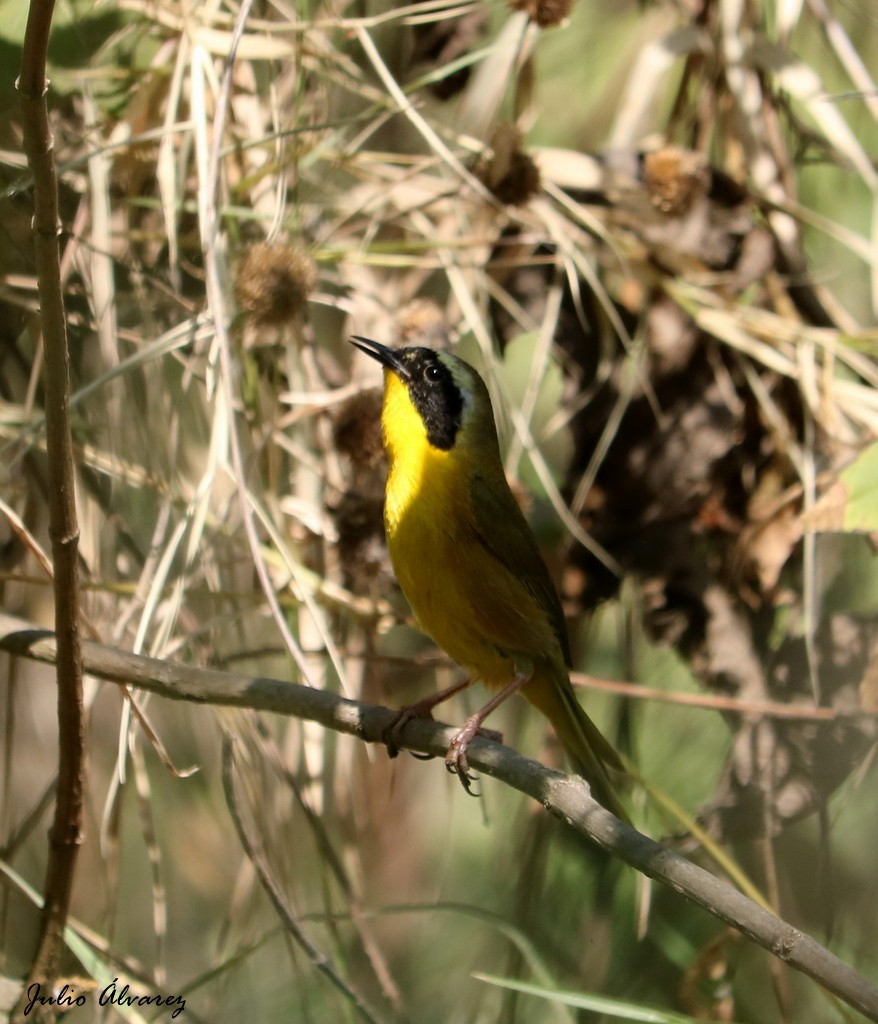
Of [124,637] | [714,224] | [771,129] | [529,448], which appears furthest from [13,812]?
[771,129]

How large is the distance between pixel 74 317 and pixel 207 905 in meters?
2.28

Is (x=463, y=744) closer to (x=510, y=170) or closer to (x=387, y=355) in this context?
(x=387, y=355)

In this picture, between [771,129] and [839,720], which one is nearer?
[839,720]

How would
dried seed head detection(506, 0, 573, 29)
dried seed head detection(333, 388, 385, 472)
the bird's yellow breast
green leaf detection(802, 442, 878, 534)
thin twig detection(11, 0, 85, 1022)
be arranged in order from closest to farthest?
thin twig detection(11, 0, 85, 1022) → green leaf detection(802, 442, 878, 534) → the bird's yellow breast → dried seed head detection(506, 0, 573, 29) → dried seed head detection(333, 388, 385, 472)

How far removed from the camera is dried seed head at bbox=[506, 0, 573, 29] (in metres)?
3.33

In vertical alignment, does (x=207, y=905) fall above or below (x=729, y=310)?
below

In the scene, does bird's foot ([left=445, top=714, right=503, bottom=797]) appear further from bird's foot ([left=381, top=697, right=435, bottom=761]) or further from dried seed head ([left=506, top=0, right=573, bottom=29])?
dried seed head ([left=506, top=0, right=573, bottom=29])

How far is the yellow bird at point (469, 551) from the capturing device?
3.04 metres

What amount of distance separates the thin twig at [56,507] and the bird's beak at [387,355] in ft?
4.19

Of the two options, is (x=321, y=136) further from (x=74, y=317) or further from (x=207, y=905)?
(x=207, y=905)

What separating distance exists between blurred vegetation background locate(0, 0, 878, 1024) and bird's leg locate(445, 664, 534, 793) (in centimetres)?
33

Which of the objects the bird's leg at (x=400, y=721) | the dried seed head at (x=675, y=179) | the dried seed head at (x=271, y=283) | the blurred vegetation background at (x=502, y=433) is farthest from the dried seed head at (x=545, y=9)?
the bird's leg at (x=400, y=721)

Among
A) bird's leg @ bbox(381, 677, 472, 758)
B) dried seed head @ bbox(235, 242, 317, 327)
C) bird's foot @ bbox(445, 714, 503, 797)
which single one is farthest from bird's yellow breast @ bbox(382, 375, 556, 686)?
dried seed head @ bbox(235, 242, 317, 327)

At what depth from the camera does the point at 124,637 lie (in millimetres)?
2930
